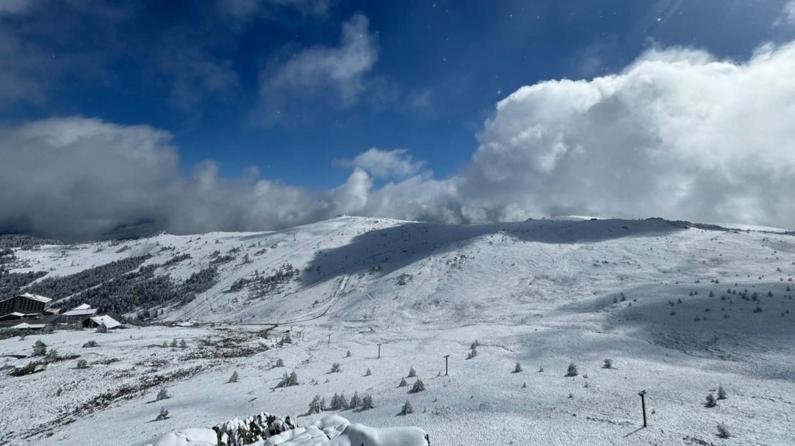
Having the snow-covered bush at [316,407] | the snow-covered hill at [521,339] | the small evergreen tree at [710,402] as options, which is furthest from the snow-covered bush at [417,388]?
the small evergreen tree at [710,402]

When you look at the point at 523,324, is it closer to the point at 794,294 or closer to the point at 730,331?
the point at 730,331

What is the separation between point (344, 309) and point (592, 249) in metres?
34.2

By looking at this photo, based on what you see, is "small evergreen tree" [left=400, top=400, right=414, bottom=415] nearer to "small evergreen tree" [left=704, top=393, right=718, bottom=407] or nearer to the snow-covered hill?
the snow-covered hill

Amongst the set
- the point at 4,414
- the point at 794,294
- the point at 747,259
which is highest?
the point at 747,259

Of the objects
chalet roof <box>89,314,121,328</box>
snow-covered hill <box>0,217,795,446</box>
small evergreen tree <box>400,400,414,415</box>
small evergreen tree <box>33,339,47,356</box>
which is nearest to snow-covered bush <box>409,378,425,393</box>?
snow-covered hill <box>0,217,795,446</box>

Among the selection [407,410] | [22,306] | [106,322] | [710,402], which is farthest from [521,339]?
[22,306]

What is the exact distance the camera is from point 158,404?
1463cm

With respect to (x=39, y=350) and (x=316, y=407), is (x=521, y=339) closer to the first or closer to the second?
(x=316, y=407)

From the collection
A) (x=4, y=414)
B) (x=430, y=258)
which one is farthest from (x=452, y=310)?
(x=4, y=414)

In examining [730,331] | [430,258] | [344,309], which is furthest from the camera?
[430,258]

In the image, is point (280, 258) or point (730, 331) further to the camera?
point (280, 258)

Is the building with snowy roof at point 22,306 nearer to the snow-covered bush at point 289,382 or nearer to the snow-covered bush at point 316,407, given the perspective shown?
the snow-covered bush at point 289,382

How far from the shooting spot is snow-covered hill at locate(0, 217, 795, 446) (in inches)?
367

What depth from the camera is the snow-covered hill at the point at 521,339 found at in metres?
9.32
